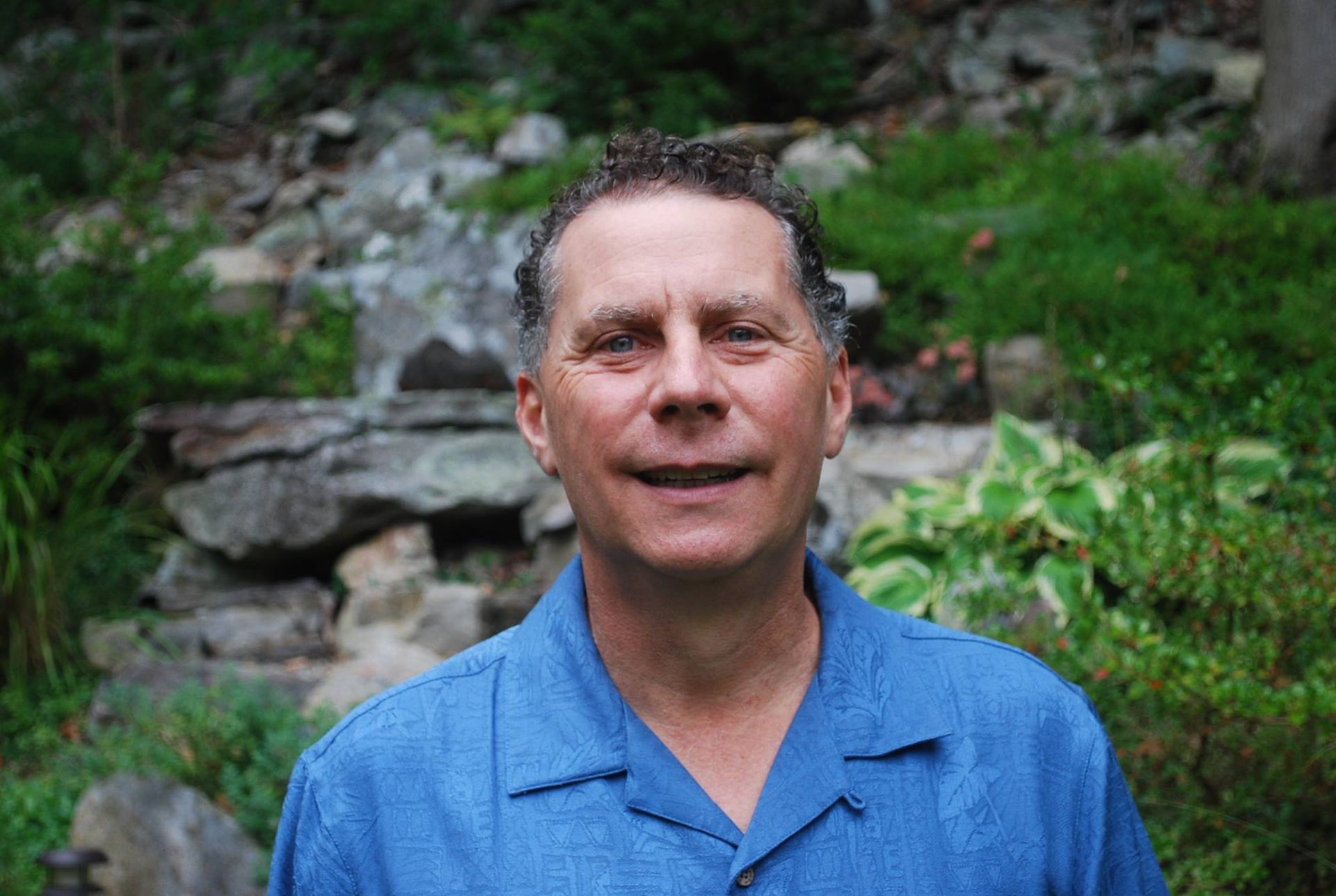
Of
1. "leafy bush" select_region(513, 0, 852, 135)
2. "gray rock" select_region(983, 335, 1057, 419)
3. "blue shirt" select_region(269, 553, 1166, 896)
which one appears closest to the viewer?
"blue shirt" select_region(269, 553, 1166, 896)

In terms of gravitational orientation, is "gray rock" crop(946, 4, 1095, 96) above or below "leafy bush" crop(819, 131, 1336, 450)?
above

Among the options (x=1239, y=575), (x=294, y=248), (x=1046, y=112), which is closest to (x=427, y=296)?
(x=294, y=248)

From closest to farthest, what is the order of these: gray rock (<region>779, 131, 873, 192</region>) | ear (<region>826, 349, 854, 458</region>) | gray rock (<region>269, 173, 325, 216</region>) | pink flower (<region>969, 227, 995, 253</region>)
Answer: ear (<region>826, 349, 854, 458</region>) → pink flower (<region>969, 227, 995, 253</region>) → gray rock (<region>779, 131, 873, 192</region>) → gray rock (<region>269, 173, 325, 216</region>)

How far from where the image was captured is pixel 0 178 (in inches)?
273

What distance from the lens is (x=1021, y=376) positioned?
19.2 ft

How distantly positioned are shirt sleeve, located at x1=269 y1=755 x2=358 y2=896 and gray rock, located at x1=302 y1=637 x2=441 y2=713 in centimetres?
238

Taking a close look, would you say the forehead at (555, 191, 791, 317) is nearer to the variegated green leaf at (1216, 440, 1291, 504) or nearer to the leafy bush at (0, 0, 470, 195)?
the variegated green leaf at (1216, 440, 1291, 504)

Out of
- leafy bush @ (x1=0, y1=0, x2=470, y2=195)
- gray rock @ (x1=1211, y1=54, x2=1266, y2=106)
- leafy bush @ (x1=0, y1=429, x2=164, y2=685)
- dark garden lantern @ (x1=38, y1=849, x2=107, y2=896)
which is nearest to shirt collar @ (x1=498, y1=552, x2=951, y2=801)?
dark garden lantern @ (x1=38, y1=849, x2=107, y2=896)

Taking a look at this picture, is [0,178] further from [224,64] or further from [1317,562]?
[1317,562]

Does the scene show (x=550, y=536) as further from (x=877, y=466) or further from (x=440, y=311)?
(x=440, y=311)

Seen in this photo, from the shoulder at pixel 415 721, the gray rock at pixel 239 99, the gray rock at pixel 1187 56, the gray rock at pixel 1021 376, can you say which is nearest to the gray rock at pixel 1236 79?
the gray rock at pixel 1187 56

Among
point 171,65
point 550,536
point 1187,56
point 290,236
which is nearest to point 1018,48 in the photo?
point 1187,56

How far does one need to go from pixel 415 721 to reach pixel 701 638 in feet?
1.39

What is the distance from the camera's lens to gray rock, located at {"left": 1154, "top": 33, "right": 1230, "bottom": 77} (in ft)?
29.4
